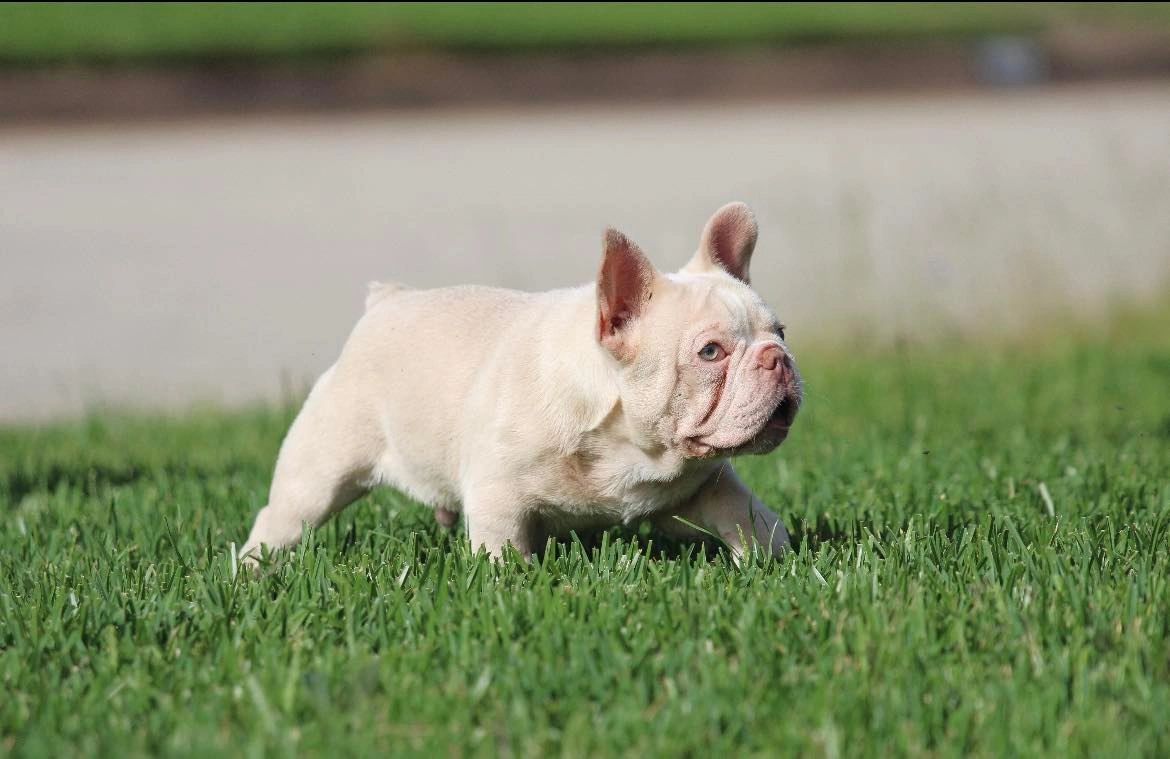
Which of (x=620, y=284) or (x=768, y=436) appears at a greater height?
(x=620, y=284)

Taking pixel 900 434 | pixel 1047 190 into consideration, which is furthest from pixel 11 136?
pixel 900 434

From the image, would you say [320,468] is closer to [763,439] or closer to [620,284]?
[620,284]

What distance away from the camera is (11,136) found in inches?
548

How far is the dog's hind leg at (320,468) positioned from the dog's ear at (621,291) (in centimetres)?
90

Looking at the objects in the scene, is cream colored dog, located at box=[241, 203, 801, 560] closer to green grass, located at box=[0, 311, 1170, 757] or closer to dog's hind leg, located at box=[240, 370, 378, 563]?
dog's hind leg, located at box=[240, 370, 378, 563]

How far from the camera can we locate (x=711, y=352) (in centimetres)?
378

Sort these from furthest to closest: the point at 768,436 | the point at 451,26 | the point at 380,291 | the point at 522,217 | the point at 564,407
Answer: the point at 451,26 < the point at 522,217 < the point at 380,291 < the point at 564,407 < the point at 768,436

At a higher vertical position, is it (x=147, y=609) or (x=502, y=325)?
(x=502, y=325)

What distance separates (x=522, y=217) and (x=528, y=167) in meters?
1.59

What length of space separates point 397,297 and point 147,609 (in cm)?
126

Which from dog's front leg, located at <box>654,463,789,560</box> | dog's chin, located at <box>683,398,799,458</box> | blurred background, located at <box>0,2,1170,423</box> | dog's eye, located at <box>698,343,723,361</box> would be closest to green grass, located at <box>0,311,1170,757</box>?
dog's front leg, located at <box>654,463,789,560</box>

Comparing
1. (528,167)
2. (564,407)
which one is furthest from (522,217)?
(564,407)

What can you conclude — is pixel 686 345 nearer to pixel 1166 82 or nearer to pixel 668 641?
pixel 668 641

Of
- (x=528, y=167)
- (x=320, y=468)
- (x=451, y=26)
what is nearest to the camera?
(x=320, y=468)
